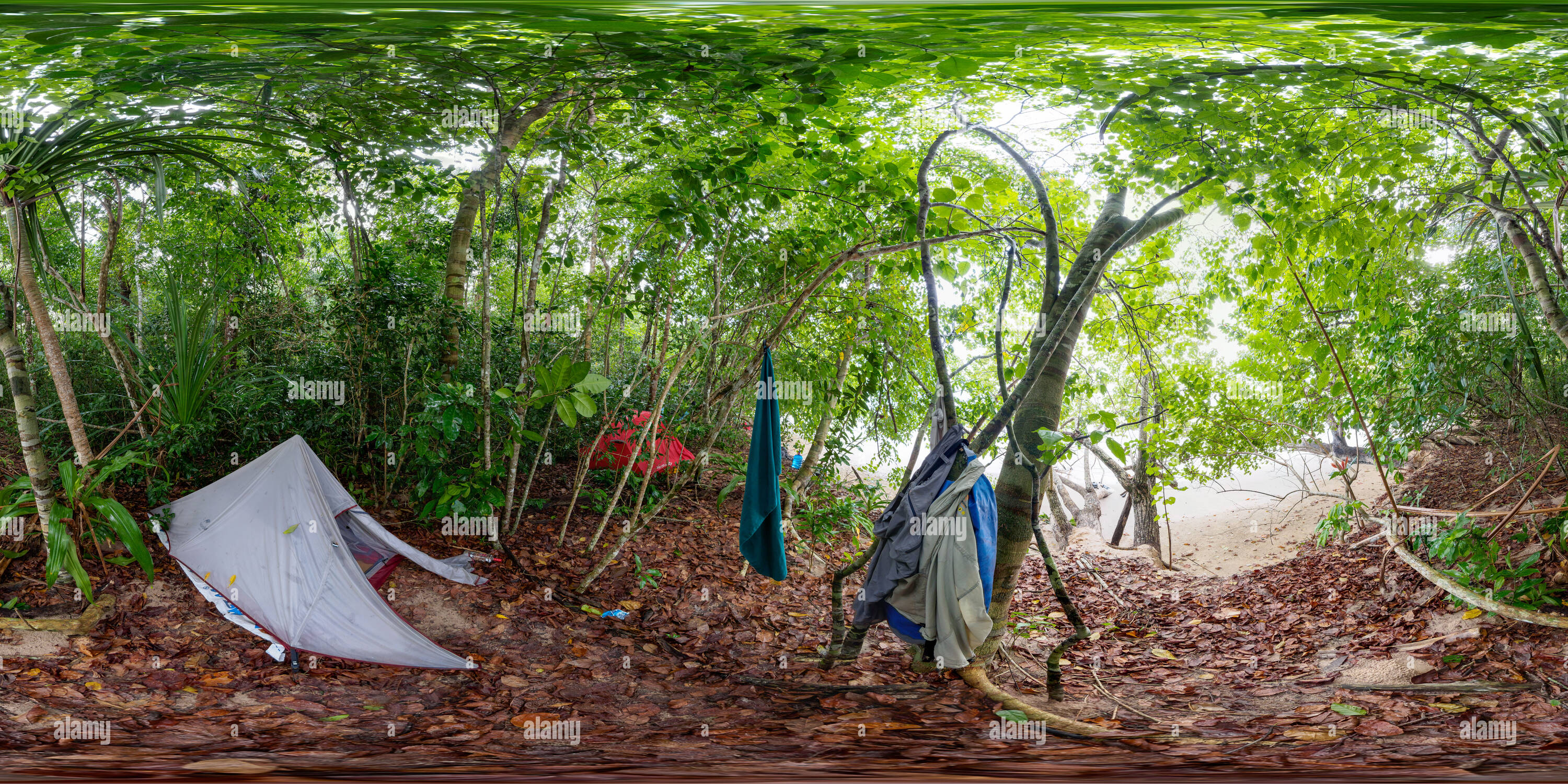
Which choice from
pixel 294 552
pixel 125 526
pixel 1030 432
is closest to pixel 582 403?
pixel 294 552

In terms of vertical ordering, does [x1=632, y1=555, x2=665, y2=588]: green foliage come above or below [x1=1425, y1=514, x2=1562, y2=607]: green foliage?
below

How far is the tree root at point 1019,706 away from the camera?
4.61 ft

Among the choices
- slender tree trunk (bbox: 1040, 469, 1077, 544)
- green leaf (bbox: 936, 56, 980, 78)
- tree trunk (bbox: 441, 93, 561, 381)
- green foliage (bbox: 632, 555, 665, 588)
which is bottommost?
slender tree trunk (bbox: 1040, 469, 1077, 544)

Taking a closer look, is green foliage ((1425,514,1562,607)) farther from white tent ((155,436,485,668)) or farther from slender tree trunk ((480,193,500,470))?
slender tree trunk ((480,193,500,470))

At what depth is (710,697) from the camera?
172 centimetres

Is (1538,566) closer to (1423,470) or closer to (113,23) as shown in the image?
(1423,470)

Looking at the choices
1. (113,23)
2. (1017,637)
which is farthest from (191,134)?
(1017,637)

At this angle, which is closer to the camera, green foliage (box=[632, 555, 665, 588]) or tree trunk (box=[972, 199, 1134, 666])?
tree trunk (box=[972, 199, 1134, 666])

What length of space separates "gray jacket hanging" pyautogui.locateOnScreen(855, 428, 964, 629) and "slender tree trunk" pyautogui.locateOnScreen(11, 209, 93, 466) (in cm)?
218

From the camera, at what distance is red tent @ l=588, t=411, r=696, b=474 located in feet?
9.86

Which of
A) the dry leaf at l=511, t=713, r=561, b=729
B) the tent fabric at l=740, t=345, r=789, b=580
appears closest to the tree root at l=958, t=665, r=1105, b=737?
the tent fabric at l=740, t=345, r=789, b=580

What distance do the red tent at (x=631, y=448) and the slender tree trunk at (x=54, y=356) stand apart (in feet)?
4.79

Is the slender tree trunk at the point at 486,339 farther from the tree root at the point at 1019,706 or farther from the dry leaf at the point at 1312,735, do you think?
the dry leaf at the point at 1312,735

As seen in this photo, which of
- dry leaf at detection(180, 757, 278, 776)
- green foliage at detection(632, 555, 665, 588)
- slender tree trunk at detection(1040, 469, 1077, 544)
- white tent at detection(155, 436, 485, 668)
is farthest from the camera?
slender tree trunk at detection(1040, 469, 1077, 544)
